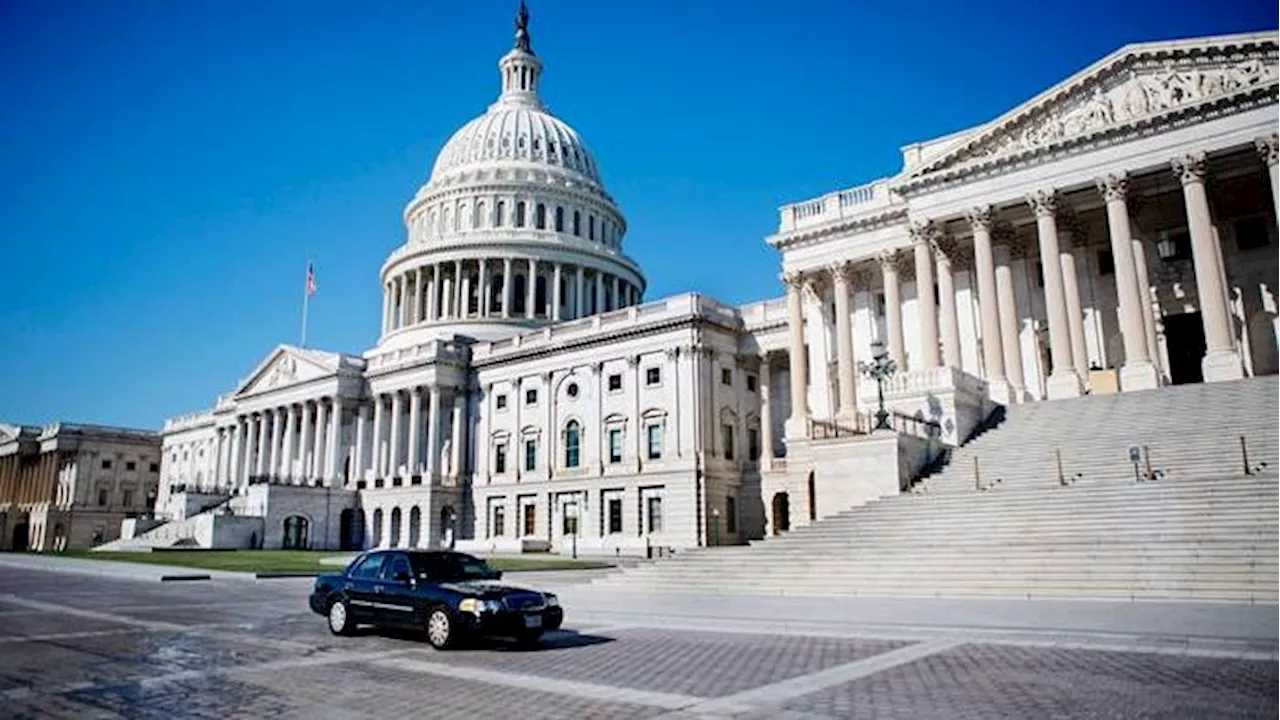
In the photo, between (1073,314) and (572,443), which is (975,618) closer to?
(1073,314)

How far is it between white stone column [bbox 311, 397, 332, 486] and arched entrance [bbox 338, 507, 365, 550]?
211 inches

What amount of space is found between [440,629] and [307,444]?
74.5 m

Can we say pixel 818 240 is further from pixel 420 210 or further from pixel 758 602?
pixel 420 210

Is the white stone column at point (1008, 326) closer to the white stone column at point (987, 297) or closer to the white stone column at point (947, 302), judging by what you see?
the white stone column at point (987, 297)

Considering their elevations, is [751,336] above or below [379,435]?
above

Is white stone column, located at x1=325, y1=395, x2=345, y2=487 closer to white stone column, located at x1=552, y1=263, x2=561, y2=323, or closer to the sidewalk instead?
white stone column, located at x1=552, y1=263, x2=561, y2=323

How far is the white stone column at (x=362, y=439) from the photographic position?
78625 mm

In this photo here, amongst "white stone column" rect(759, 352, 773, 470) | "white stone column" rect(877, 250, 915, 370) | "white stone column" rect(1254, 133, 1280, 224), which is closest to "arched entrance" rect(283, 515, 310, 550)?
"white stone column" rect(759, 352, 773, 470)

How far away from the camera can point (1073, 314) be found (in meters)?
38.7

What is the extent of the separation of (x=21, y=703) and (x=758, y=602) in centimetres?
1530

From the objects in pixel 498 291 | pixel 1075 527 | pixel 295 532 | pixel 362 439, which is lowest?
pixel 1075 527

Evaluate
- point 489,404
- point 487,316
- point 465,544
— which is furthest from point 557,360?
point 487,316

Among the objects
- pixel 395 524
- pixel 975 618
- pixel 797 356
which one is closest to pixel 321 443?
pixel 395 524

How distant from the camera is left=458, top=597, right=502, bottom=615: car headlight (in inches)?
551
